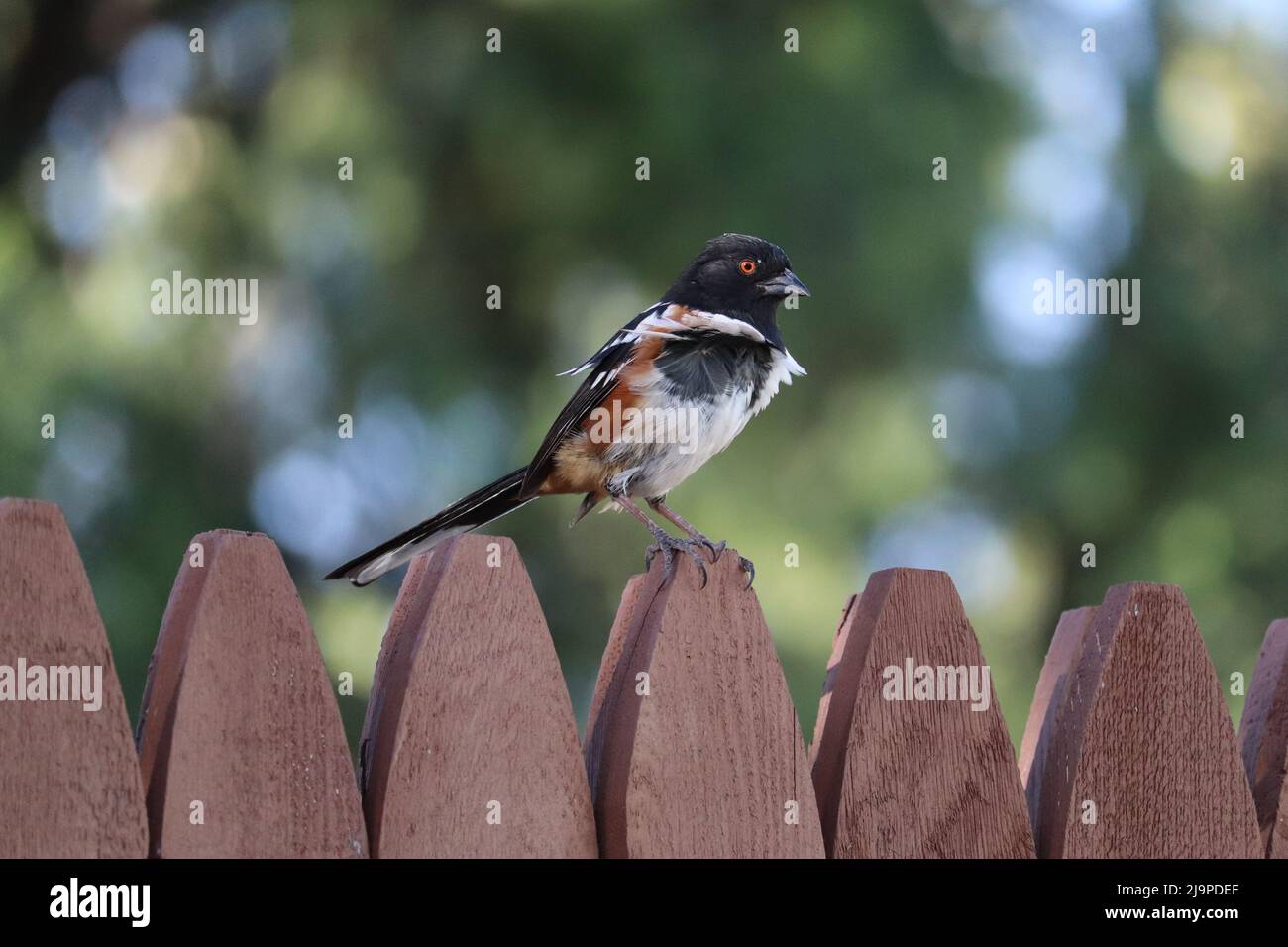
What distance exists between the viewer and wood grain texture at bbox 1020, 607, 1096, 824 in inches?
95.8

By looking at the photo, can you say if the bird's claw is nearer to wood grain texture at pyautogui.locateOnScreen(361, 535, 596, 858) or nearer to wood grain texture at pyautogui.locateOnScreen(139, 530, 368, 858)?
wood grain texture at pyautogui.locateOnScreen(361, 535, 596, 858)

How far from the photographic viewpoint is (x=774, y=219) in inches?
235

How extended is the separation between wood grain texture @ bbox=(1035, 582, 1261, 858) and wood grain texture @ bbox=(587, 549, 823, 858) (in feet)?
1.44

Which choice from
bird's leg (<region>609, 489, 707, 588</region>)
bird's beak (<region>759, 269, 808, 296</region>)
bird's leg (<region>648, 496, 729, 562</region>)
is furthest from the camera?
bird's beak (<region>759, 269, 808, 296</region>)

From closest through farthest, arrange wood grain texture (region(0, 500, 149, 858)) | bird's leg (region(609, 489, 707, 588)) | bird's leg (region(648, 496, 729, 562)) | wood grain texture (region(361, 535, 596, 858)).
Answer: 1. wood grain texture (region(0, 500, 149, 858))
2. wood grain texture (region(361, 535, 596, 858))
3. bird's leg (region(609, 489, 707, 588))
4. bird's leg (region(648, 496, 729, 562))

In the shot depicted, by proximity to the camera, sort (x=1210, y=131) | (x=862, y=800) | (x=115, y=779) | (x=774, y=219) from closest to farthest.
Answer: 1. (x=115, y=779)
2. (x=862, y=800)
3. (x=774, y=219)
4. (x=1210, y=131)

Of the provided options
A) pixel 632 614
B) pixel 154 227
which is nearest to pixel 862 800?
pixel 632 614

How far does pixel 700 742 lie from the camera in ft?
7.06

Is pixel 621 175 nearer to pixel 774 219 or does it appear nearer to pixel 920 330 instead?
pixel 774 219

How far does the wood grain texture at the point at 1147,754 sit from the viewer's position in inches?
90.0

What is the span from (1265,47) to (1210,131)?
493 mm

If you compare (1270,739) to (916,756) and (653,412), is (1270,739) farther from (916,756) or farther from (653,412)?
(653,412)

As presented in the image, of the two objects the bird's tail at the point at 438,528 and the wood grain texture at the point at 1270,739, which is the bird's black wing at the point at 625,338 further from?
the wood grain texture at the point at 1270,739

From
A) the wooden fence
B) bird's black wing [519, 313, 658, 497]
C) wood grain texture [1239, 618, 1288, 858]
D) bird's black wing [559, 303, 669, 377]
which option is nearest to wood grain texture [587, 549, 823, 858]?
the wooden fence
